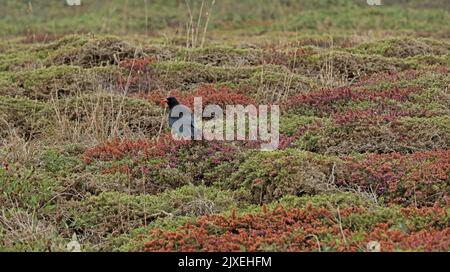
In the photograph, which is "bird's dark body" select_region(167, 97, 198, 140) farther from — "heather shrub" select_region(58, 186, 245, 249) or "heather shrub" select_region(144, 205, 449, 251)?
"heather shrub" select_region(144, 205, 449, 251)

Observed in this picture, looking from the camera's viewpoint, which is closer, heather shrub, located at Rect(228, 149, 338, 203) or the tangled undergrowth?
the tangled undergrowth

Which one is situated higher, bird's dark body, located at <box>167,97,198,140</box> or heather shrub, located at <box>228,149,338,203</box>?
bird's dark body, located at <box>167,97,198,140</box>

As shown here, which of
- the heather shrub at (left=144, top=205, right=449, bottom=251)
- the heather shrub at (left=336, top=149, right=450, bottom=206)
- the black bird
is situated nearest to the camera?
the heather shrub at (left=144, top=205, right=449, bottom=251)

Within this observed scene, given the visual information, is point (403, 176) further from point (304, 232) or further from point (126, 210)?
point (126, 210)

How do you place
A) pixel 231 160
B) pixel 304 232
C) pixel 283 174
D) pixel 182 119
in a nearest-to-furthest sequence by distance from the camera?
pixel 304 232 → pixel 283 174 → pixel 231 160 → pixel 182 119

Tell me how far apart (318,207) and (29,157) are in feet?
13.6

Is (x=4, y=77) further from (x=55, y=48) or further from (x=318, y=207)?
(x=318, y=207)

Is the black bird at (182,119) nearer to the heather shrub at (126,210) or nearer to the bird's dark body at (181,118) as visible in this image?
the bird's dark body at (181,118)

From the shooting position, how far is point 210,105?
1298 cm

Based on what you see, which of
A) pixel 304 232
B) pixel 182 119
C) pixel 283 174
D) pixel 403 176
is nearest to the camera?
pixel 304 232

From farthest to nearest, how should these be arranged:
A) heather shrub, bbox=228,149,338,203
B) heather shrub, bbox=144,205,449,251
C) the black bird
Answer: the black bird → heather shrub, bbox=228,149,338,203 → heather shrub, bbox=144,205,449,251

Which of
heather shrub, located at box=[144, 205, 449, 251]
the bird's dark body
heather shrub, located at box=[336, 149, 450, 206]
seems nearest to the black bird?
the bird's dark body

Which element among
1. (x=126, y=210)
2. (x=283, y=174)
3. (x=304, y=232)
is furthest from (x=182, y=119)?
(x=304, y=232)
